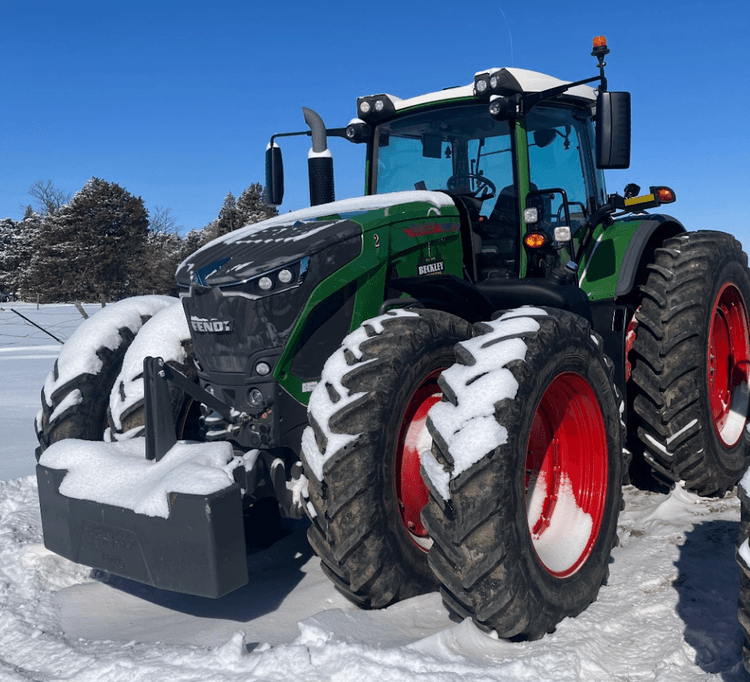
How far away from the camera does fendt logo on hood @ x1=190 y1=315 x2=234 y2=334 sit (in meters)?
3.15

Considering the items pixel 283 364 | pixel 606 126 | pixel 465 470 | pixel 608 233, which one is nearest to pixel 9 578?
pixel 283 364

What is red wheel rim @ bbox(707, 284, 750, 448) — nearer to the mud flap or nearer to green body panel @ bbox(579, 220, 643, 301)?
green body panel @ bbox(579, 220, 643, 301)

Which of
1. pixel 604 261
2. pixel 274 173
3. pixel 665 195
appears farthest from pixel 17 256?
pixel 665 195

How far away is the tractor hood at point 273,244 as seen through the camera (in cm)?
309

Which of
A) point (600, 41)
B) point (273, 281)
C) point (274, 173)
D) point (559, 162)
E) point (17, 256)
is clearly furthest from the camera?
point (17, 256)

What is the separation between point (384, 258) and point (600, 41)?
175 cm

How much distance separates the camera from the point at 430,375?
3.14 meters

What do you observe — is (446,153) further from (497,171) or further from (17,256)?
(17,256)

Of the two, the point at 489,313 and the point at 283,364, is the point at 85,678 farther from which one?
the point at 489,313

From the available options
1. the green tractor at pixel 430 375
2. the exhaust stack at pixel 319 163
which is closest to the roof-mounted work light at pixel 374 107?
the green tractor at pixel 430 375

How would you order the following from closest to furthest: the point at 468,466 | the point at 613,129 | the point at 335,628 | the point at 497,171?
1. the point at 468,466
2. the point at 335,628
3. the point at 613,129
4. the point at 497,171

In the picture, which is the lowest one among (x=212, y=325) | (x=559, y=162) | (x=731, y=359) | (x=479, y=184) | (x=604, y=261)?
(x=731, y=359)

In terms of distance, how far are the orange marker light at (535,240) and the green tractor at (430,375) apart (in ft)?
0.05

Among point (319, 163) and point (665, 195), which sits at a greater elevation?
point (319, 163)
